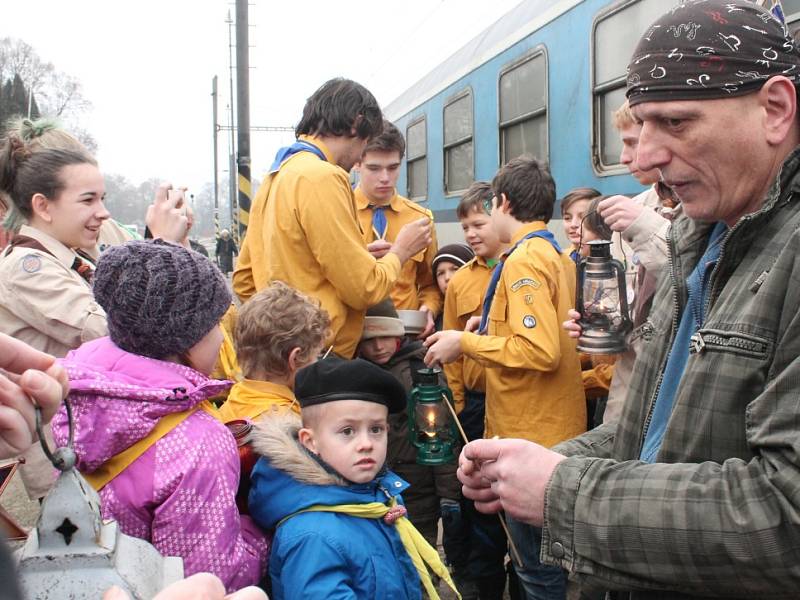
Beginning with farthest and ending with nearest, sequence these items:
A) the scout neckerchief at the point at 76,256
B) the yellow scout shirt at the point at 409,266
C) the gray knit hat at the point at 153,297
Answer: the yellow scout shirt at the point at 409,266, the scout neckerchief at the point at 76,256, the gray knit hat at the point at 153,297

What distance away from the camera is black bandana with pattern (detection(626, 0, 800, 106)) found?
1387mm

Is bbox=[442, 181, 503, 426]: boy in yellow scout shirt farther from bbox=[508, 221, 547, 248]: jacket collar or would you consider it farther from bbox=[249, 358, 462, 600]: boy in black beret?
bbox=[249, 358, 462, 600]: boy in black beret

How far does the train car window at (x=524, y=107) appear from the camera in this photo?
227 inches

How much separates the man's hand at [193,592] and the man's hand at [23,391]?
0.42 meters

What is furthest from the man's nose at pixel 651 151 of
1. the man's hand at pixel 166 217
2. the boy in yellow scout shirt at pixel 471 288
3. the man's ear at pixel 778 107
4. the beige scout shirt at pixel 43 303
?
the boy in yellow scout shirt at pixel 471 288

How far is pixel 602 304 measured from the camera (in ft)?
10.3

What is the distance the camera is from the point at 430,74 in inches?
361

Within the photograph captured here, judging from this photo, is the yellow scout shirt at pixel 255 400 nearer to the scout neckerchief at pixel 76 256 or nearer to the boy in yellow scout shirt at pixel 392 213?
the scout neckerchief at pixel 76 256

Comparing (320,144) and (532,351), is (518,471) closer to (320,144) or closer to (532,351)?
(532,351)

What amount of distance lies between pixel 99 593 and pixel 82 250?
107 inches

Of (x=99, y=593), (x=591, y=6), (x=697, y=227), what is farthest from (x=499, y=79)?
(x=99, y=593)

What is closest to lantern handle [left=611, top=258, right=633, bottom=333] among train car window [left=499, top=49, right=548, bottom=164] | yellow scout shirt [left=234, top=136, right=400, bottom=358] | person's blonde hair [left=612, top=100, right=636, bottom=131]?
person's blonde hair [left=612, top=100, right=636, bottom=131]

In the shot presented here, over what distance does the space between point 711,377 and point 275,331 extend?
1607mm

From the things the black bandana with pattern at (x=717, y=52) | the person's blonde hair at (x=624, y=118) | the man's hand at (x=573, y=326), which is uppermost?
the person's blonde hair at (x=624, y=118)
